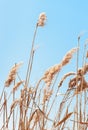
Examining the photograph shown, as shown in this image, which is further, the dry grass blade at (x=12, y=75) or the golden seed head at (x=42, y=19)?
the golden seed head at (x=42, y=19)

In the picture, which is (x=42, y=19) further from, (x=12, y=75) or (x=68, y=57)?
(x=12, y=75)

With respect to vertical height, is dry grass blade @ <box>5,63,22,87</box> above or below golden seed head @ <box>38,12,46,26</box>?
below

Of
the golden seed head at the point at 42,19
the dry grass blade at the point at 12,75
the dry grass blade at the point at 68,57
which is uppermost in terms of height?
the golden seed head at the point at 42,19

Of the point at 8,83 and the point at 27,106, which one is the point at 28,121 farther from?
the point at 8,83

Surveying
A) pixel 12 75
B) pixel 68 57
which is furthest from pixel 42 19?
→ pixel 12 75

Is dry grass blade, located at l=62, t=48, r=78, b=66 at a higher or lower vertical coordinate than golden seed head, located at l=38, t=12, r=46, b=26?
lower

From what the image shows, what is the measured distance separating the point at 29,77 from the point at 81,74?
1.31ft

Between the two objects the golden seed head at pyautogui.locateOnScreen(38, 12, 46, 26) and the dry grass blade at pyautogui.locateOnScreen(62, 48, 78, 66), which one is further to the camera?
the golden seed head at pyautogui.locateOnScreen(38, 12, 46, 26)

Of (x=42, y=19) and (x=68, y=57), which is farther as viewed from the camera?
(x=42, y=19)

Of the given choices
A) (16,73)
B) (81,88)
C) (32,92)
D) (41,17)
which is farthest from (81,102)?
(41,17)

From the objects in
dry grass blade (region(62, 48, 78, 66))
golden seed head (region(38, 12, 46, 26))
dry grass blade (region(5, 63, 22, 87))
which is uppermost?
golden seed head (region(38, 12, 46, 26))

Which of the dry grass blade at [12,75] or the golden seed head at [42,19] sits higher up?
the golden seed head at [42,19]

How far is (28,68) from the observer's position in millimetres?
2502

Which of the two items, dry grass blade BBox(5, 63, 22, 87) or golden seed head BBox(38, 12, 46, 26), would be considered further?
golden seed head BBox(38, 12, 46, 26)
